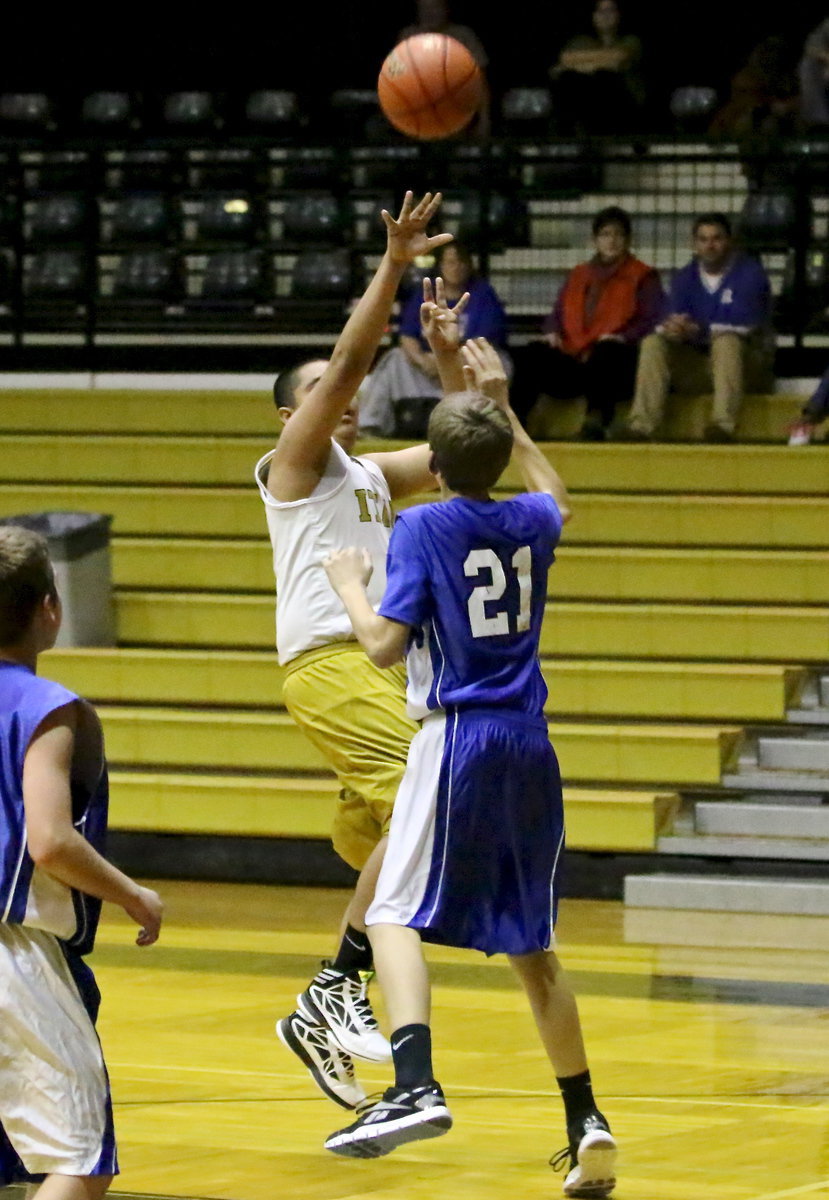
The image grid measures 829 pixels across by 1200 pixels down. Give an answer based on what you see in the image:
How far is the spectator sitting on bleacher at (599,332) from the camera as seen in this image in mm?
10758

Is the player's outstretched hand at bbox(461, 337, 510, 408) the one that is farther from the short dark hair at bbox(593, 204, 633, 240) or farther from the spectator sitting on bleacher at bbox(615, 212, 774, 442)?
the short dark hair at bbox(593, 204, 633, 240)

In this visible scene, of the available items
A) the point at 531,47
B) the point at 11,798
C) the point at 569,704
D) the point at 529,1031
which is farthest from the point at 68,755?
the point at 531,47

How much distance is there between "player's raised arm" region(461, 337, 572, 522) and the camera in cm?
426

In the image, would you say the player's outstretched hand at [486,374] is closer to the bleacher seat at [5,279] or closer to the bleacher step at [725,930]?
the bleacher step at [725,930]

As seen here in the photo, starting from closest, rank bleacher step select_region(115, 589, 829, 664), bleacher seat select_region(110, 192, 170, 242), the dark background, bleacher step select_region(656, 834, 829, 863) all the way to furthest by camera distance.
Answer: bleacher step select_region(656, 834, 829, 863)
bleacher step select_region(115, 589, 829, 664)
bleacher seat select_region(110, 192, 170, 242)
the dark background

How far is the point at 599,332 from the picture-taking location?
10781mm

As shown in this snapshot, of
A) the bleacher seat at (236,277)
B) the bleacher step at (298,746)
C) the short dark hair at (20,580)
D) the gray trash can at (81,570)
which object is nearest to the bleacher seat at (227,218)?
the bleacher seat at (236,277)

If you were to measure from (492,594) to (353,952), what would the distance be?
4.02 feet

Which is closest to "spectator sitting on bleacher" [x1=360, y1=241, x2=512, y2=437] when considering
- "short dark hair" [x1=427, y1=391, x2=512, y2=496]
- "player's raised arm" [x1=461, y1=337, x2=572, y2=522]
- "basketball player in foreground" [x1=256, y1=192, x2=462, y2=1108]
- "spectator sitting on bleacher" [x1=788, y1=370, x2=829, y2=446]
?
"spectator sitting on bleacher" [x1=788, y1=370, x2=829, y2=446]

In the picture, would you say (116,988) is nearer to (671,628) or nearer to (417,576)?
(417,576)

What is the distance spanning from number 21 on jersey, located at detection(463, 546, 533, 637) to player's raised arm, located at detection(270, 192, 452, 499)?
0.71 meters

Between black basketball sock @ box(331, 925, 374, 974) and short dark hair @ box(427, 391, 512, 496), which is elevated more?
short dark hair @ box(427, 391, 512, 496)

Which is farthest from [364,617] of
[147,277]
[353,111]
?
[353,111]

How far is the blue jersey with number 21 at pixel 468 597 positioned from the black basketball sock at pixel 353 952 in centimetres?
97
